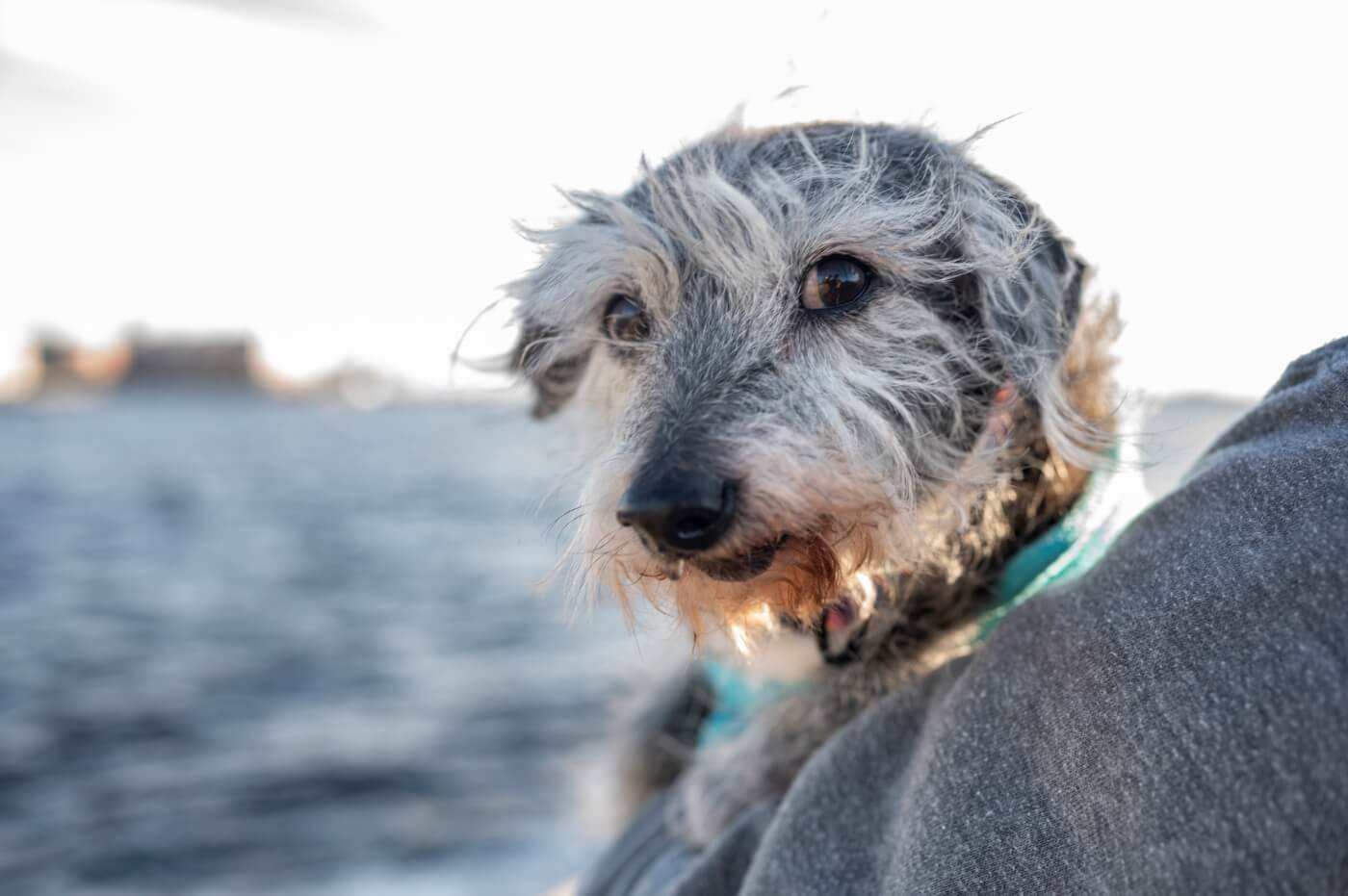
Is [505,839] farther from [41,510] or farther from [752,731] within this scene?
[41,510]

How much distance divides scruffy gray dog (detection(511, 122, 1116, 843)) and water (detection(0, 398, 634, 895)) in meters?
0.58

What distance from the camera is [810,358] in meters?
2.02

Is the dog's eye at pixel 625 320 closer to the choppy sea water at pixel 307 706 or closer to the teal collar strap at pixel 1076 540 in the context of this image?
the choppy sea water at pixel 307 706

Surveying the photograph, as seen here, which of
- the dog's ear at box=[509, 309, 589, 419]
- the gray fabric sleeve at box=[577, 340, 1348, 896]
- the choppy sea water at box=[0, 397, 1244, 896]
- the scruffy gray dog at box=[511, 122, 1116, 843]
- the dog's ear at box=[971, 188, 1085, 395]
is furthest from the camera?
the choppy sea water at box=[0, 397, 1244, 896]

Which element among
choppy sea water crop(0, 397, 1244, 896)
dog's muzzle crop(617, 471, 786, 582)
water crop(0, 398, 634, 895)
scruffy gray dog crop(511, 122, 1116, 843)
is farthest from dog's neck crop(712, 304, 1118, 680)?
water crop(0, 398, 634, 895)

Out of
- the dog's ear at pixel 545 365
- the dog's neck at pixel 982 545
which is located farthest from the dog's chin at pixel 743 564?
the dog's ear at pixel 545 365

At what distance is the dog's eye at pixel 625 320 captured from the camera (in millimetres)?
2256

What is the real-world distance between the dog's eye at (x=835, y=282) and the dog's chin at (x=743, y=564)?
0.53 metres

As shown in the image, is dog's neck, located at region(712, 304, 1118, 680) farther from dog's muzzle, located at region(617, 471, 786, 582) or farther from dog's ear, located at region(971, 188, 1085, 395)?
dog's muzzle, located at region(617, 471, 786, 582)

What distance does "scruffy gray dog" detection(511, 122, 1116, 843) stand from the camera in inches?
70.7

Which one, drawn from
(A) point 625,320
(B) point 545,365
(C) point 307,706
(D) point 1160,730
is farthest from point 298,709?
(D) point 1160,730

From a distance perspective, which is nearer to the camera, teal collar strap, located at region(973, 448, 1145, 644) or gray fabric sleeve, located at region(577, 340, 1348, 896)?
gray fabric sleeve, located at region(577, 340, 1348, 896)

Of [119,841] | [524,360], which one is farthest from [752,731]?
[119,841]

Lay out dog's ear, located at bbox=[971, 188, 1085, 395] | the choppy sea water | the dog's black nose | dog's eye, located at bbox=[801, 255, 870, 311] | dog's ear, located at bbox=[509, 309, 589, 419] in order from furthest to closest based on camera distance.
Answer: the choppy sea water, dog's ear, located at bbox=[509, 309, 589, 419], dog's eye, located at bbox=[801, 255, 870, 311], dog's ear, located at bbox=[971, 188, 1085, 395], the dog's black nose
